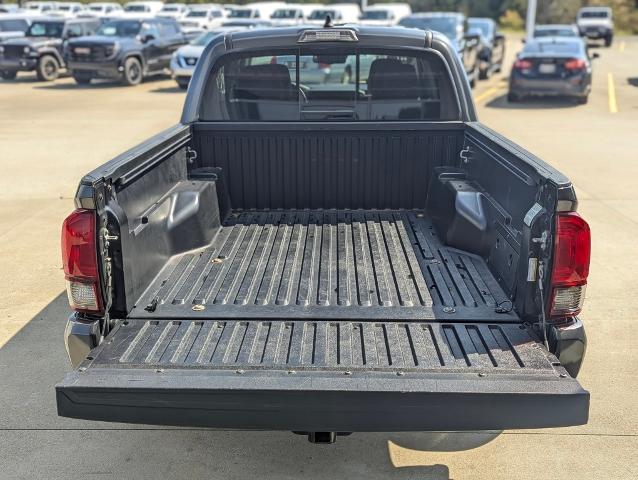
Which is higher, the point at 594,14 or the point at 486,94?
the point at 594,14

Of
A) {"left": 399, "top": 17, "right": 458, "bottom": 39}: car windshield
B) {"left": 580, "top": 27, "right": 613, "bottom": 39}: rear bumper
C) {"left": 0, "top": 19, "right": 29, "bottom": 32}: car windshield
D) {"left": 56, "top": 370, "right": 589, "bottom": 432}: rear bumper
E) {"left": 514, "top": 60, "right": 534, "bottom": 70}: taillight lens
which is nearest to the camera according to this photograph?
{"left": 56, "top": 370, "right": 589, "bottom": 432}: rear bumper

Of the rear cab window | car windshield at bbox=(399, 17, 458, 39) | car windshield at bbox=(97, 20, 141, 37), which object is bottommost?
car windshield at bbox=(97, 20, 141, 37)

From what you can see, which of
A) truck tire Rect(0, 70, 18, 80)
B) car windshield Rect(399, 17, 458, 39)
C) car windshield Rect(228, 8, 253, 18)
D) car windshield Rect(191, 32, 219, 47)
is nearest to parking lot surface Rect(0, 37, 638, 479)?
car windshield Rect(399, 17, 458, 39)

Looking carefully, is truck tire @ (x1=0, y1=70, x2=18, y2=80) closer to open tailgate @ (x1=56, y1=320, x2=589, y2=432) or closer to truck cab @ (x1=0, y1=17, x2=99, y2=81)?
truck cab @ (x1=0, y1=17, x2=99, y2=81)

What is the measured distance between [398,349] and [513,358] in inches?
18.3

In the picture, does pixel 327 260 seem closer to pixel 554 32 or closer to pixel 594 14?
pixel 554 32

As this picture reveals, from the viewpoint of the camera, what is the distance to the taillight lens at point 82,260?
301 cm

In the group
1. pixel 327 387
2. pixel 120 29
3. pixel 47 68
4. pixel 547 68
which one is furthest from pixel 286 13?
pixel 327 387

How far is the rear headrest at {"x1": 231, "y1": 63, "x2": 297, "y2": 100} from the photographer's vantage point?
492cm

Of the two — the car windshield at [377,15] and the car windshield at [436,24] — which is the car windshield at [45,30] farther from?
the car windshield at [377,15]

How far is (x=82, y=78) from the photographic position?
20672mm

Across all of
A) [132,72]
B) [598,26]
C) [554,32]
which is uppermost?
[554,32]

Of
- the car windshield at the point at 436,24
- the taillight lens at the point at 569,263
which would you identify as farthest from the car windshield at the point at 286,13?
the taillight lens at the point at 569,263

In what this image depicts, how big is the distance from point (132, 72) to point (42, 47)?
9.45ft
